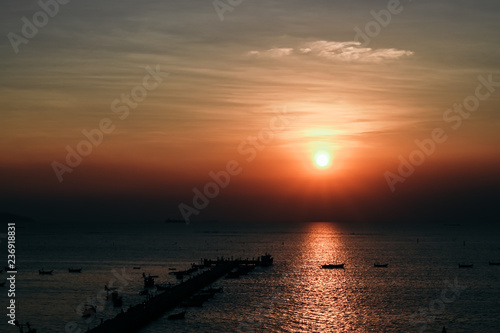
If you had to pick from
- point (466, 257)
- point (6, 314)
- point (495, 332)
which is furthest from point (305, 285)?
point (466, 257)

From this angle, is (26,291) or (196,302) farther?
(26,291)

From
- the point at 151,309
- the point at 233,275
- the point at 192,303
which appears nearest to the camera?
the point at 151,309

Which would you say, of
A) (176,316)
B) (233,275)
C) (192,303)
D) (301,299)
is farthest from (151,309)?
(233,275)

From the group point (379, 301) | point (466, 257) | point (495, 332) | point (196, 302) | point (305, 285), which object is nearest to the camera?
point (495, 332)

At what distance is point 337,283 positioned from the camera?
10075 cm

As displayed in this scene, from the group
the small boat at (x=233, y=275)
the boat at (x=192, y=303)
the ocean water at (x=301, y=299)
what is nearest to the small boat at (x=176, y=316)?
the ocean water at (x=301, y=299)

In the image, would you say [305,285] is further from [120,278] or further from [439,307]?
[120,278]

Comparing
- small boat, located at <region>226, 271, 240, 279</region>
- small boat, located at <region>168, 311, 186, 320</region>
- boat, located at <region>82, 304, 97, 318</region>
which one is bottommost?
small boat, located at <region>168, 311, 186, 320</region>

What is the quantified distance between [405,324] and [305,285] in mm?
35781

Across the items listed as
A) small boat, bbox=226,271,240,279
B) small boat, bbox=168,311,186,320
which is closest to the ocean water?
small boat, bbox=168,311,186,320

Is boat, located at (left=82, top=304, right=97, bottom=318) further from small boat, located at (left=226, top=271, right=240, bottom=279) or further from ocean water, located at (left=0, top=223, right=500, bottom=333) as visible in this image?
small boat, located at (left=226, top=271, right=240, bottom=279)

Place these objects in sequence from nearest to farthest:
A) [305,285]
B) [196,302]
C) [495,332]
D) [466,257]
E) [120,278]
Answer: [495,332] < [196,302] < [305,285] < [120,278] < [466,257]

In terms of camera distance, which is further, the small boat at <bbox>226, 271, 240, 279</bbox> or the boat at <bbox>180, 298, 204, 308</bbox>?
the small boat at <bbox>226, 271, 240, 279</bbox>

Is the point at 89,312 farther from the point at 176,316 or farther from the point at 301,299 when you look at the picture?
the point at 301,299
